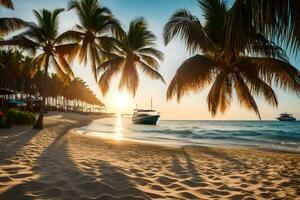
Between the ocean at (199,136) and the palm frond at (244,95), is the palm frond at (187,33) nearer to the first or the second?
the palm frond at (244,95)

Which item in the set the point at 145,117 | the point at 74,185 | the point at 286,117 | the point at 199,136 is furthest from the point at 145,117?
the point at 286,117

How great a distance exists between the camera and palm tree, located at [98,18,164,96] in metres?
23.2

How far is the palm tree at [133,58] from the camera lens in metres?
23.2

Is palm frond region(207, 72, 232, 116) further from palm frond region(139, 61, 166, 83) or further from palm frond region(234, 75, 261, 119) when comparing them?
palm frond region(139, 61, 166, 83)

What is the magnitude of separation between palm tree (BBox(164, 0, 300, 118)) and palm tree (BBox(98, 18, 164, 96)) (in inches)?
326

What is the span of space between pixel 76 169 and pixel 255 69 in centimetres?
1082

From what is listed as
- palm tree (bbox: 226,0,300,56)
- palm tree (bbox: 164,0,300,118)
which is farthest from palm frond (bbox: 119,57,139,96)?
palm tree (bbox: 226,0,300,56)

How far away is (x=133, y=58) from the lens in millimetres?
24438

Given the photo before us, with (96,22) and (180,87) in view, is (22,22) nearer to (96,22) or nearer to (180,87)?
(96,22)

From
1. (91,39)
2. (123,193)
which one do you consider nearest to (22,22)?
(91,39)

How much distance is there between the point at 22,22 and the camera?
16.8m

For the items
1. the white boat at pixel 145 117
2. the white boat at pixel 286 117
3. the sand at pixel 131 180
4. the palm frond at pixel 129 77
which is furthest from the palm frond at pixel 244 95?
the white boat at pixel 286 117

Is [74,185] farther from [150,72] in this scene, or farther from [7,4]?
[150,72]

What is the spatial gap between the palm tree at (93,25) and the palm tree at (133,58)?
1.83m
